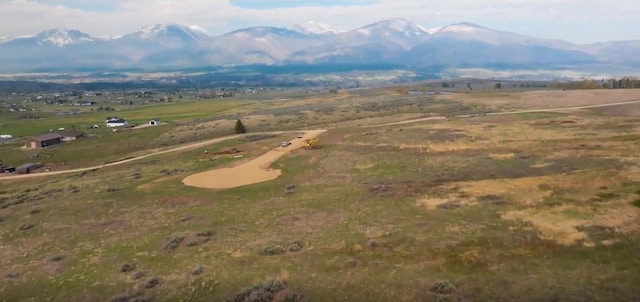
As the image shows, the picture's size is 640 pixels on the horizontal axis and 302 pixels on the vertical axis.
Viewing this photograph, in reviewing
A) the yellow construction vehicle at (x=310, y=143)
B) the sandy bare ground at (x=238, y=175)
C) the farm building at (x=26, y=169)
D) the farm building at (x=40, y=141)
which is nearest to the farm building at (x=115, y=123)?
the farm building at (x=40, y=141)

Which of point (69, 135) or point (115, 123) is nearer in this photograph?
point (69, 135)

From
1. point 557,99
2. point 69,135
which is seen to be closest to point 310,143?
point 69,135

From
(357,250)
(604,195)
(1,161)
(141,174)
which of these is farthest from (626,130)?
(1,161)

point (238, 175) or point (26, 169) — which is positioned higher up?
point (238, 175)

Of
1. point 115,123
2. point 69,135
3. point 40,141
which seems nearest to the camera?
point 40,141

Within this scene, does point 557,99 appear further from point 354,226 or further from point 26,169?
point 26,169

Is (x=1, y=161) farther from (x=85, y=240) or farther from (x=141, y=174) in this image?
(x=85, y=240)
